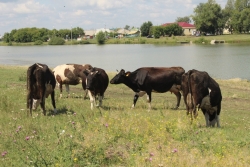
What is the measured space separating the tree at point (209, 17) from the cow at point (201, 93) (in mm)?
118263

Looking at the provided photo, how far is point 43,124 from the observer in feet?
32.6

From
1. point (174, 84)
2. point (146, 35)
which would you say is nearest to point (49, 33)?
point (146, 35)

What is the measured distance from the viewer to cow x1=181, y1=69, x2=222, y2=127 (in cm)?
1077

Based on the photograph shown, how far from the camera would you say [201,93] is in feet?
35.4

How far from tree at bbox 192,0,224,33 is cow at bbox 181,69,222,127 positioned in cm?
11826

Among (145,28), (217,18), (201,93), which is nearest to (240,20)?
(217,18)

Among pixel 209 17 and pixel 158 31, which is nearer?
pixel 209 17

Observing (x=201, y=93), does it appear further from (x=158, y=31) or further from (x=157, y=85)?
(x=158, y=31)

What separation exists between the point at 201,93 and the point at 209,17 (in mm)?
119604

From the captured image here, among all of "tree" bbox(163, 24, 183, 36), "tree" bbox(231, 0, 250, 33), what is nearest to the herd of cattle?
"tree" bbox(231, 0, 250, 33)

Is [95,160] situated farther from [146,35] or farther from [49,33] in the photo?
[49,33]

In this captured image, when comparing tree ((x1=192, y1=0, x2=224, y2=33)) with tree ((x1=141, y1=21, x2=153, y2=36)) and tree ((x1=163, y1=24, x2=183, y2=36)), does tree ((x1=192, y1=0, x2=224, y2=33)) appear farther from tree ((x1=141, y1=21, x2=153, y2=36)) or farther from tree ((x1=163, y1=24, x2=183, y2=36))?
tree ((x1=141, y1=21, x2=153, y2=36))

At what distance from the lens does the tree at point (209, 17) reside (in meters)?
126

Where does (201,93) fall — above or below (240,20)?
below
